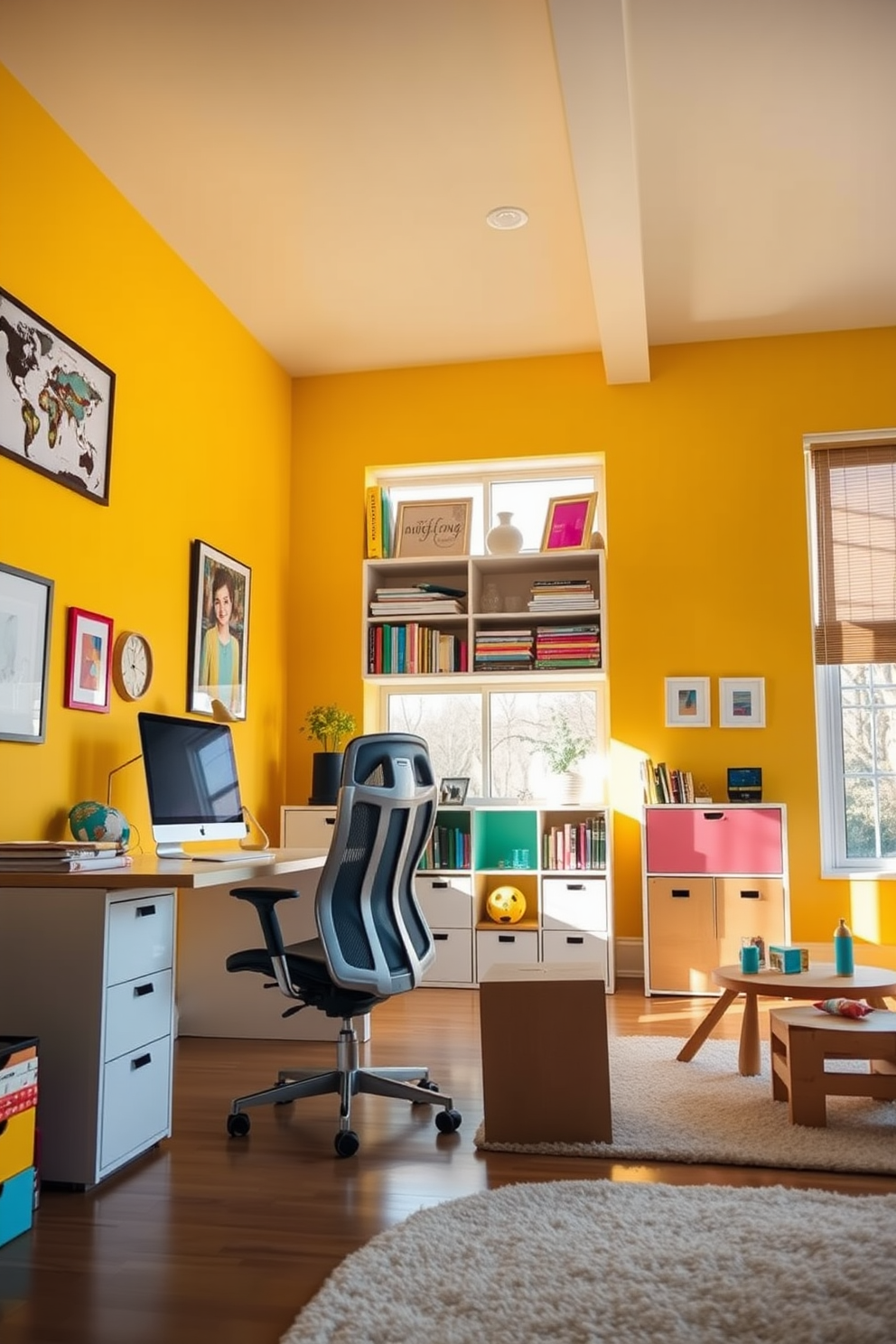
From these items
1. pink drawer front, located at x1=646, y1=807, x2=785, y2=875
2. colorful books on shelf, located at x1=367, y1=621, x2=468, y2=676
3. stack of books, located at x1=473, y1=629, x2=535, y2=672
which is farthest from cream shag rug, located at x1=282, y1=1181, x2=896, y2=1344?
colorful books on shelf, located at x1=367, y1=621, x2=468, y2=676

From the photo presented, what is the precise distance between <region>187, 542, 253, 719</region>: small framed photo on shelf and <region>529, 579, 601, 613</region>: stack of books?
1484 mm

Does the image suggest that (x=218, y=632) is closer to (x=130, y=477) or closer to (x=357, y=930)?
(x=130, y=477)

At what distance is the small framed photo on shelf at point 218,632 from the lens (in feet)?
16.2

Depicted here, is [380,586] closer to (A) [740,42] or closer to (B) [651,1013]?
(B) [651,1013]

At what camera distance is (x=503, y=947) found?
17.7 ft

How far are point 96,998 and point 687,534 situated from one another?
4.07m

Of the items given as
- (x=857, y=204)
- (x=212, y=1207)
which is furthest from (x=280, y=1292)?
(x=857, y=204)

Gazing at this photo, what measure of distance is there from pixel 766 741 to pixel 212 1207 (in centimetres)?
387

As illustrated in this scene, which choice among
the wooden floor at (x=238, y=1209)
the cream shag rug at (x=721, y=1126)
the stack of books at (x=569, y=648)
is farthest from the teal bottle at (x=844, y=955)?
the stack of books at (x=569, y=648)

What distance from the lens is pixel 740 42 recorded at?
11.8 feet

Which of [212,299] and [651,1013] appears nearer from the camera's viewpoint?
[651,1013]

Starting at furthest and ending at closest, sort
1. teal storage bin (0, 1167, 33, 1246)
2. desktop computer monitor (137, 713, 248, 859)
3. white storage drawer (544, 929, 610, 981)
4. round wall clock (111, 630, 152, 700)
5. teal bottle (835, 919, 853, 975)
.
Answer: white storage drawer (544, 929, 610, 981) < round wall clock (111, 630, 152, 700) < teal bottle (835, 919, 853, 975) < desktop computer monitor (137, 713, 248, 859) < teal storage bin (0, 1167, 33, 1246)

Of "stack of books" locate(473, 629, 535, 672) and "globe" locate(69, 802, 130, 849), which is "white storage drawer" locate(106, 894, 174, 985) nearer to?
"globe" locate(69, 802, 130, 849)

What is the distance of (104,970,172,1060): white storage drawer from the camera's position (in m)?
2.76
